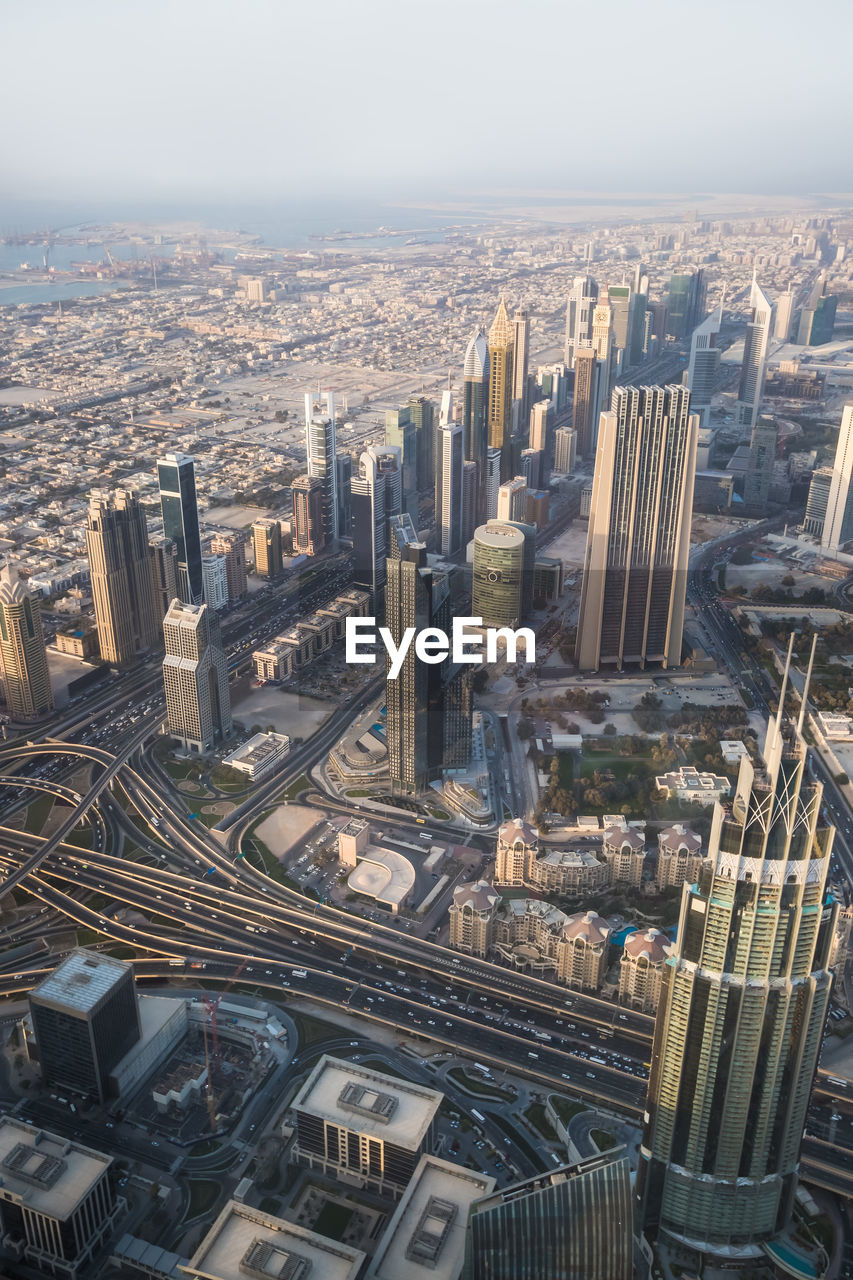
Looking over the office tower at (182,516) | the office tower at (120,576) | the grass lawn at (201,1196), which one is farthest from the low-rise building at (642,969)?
the office tower at (182,516)

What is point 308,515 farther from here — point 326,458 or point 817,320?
point 817,320

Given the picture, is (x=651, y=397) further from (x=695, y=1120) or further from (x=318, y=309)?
(x=318, y=309)

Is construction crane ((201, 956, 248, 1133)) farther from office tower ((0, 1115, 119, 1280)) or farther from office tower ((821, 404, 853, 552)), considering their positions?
office tower ((821, 404, 853, 552))

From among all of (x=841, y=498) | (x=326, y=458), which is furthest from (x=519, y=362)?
(x=841, y=498)

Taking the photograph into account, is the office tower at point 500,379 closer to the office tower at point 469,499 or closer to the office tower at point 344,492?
the office tower at point 469,499

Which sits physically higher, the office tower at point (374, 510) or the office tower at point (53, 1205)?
the office tower at point (374, 510)

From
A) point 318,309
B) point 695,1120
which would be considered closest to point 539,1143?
point 695,1120

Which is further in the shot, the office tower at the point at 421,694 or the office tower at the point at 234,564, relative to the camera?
A: the office tower at the point at 234,564
